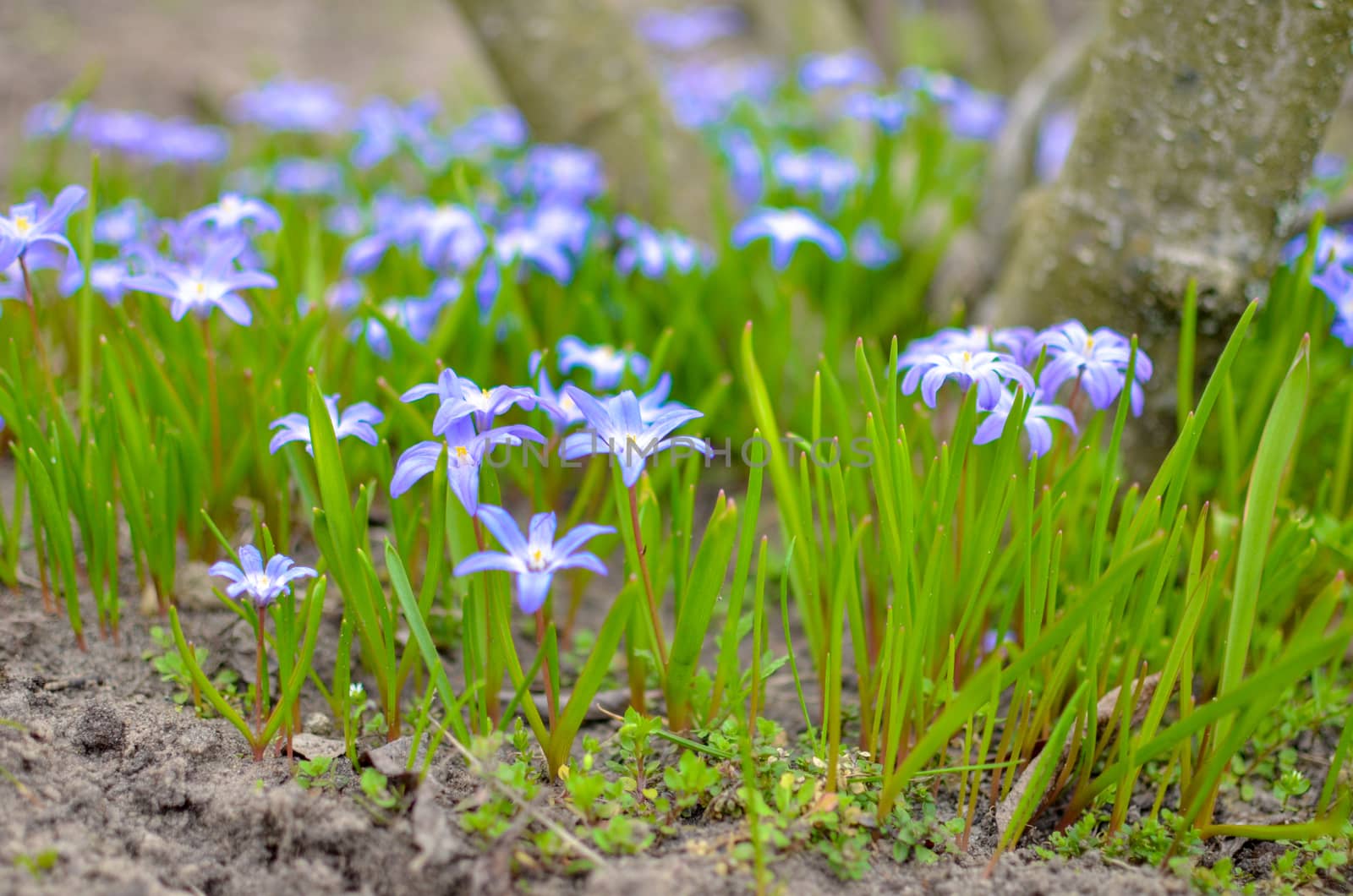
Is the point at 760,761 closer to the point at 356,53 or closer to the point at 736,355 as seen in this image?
the point at 736,355

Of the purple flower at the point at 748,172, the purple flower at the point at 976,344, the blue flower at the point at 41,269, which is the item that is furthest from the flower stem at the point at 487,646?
the purple flower at the point at 748,172

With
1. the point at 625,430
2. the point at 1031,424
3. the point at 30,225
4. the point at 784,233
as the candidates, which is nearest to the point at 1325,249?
the point at 784,233

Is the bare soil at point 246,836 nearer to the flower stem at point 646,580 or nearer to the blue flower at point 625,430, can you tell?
the flower stem at point 646,580

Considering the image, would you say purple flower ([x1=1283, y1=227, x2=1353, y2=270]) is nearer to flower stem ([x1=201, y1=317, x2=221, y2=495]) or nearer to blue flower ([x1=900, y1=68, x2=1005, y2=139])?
blue flower ([x1=900, y1=68, x2=1005, y2=139])

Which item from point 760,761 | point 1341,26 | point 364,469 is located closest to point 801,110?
point 1341,26

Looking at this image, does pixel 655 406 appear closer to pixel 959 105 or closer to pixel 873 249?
pixel 873 249

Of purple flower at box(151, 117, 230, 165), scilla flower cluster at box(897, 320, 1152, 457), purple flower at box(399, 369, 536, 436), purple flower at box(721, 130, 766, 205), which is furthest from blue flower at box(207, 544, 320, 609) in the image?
purple flower at box(151, 117, 230, 165)
